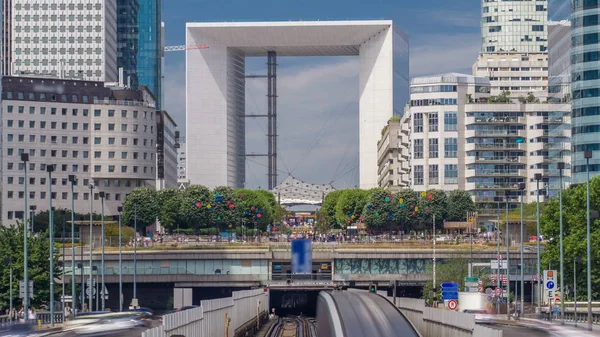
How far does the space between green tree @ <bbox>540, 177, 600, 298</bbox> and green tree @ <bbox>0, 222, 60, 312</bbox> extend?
156 feet

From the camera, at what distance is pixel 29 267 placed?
385 feet

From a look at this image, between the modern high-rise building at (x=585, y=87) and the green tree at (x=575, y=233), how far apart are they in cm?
4158

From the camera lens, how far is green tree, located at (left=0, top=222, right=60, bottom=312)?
379ft

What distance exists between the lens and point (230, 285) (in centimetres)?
15988

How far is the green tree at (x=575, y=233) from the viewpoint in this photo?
4321 inches

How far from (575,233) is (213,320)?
61.0m

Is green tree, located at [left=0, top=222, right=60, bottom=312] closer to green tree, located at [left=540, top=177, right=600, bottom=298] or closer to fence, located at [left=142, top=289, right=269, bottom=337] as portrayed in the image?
fence, located at [left=142, top=289, right=269, bottom=337]

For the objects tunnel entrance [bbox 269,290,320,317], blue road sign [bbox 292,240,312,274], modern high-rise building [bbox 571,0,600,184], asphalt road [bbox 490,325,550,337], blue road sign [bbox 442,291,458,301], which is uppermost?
modern high-rise building [bbox 571,0,600,184]

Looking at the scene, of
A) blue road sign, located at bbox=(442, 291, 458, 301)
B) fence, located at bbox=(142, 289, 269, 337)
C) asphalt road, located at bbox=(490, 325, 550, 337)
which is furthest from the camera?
blue road sign, located at bbox=(442, 291, 458, 301)

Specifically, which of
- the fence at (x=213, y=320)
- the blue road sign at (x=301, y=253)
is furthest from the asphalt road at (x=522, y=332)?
the blue road sign at (x=301, y=253)

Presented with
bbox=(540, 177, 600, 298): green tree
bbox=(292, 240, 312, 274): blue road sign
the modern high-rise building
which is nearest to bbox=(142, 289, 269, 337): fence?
bbox=(540, 177, 600, 298): green tree

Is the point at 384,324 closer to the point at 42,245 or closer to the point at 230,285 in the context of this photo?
the point at 42,245

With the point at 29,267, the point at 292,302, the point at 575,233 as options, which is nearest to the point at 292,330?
the point at 575,233

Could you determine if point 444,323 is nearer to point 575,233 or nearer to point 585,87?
point 575,233
